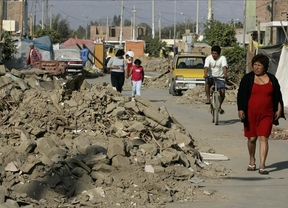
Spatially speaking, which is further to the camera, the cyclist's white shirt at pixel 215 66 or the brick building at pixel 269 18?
the brick building at pixel 269 18

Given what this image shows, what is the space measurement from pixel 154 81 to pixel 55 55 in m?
11.8

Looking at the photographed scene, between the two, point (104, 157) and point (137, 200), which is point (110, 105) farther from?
point (137, 200)

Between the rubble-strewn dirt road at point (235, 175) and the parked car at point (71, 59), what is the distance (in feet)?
96.9

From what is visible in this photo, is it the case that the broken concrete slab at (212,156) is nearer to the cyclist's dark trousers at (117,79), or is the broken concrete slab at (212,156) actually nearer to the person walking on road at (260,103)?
the person walking on road at (260,103)

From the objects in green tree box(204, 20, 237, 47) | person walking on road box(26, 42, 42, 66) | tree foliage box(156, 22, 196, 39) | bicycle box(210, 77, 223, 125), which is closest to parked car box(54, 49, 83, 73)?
green tree box(204, 20, 237, 47)

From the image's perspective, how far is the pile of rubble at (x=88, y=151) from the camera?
855cm

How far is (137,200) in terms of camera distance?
8500 mm

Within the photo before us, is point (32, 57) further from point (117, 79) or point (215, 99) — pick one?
point (215, 99)

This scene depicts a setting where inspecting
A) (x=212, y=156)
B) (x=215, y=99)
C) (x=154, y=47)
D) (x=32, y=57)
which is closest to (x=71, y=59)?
(x=32, y=57)

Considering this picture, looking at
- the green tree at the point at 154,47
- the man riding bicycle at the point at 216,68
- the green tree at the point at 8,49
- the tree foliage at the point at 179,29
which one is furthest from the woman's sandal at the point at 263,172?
the tree foliage at the point at 179,29

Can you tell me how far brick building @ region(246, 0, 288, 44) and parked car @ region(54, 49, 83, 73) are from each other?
444 inches

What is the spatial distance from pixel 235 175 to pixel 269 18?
153ft

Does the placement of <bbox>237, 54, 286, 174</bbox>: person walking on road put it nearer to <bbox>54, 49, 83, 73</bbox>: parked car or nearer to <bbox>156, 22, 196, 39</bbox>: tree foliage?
<bbox>54, 49, 83, 73</bbox>: parked car

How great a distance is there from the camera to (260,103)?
1058 centimetres
